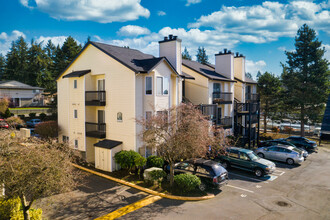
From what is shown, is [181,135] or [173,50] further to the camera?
[173,50]

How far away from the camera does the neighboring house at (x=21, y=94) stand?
1823 inches

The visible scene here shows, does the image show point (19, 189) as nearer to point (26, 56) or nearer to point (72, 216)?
point (72, 216)

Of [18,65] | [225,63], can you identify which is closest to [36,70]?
[18,65]

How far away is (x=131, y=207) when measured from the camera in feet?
38.6

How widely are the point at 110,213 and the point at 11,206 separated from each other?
421cm

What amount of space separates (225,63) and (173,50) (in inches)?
385

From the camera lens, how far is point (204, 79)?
2455 centimetres

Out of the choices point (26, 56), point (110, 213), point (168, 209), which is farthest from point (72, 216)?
point (26, 56)

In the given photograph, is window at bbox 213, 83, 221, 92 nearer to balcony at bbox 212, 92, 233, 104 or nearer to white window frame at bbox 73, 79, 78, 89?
balcony at bbox 212, 92, 233, 104

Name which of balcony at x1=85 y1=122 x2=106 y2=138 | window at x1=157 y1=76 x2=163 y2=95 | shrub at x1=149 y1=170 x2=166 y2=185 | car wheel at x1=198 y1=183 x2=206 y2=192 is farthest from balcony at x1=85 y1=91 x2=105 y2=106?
car wheel at x1=198 y1=183 x2=206 y2=192

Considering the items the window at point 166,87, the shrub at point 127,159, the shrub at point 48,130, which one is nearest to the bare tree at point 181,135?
the shrub at point 127,159

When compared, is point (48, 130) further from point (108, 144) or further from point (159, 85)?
point (159, 85)

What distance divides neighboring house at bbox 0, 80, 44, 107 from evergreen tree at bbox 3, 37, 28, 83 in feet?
44.8

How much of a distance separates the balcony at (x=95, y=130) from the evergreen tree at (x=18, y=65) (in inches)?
2050
